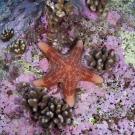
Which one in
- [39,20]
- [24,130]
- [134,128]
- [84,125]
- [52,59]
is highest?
[39,20]

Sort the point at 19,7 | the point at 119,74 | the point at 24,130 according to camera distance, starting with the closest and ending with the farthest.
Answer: the point at 24,130 < the point at 119,74 < the point at 19,7

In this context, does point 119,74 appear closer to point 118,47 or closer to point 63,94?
point 118,47

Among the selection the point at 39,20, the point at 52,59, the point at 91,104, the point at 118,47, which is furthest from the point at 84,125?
the point at 39,20

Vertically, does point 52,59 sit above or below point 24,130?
above

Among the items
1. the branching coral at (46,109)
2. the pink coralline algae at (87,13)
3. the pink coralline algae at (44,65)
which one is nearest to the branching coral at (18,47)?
the pink coralline algae at (44,65)

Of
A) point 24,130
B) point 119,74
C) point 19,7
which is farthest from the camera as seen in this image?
point 19,7

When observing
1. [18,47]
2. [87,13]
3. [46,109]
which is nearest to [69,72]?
[46,109]

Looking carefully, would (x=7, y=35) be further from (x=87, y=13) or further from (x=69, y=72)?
(x=87, y=13)

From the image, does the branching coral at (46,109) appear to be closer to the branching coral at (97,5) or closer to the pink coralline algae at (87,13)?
the pink coralline algae at (87,13)
